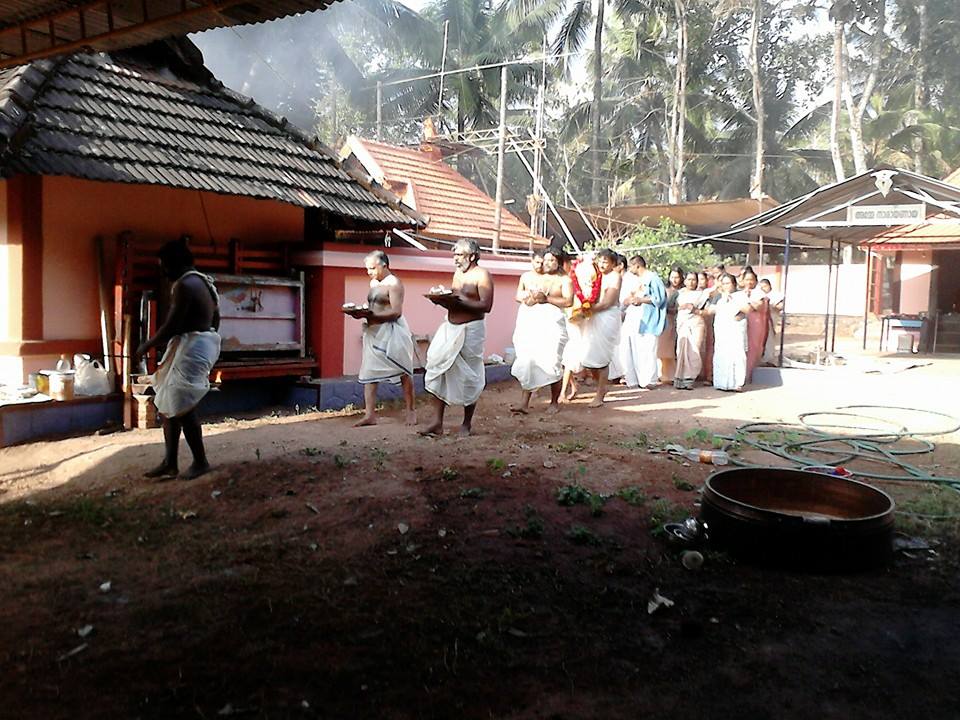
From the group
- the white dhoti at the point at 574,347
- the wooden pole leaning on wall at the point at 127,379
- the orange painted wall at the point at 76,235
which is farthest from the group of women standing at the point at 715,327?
the wooden pole leaning on wall at the point at 127,379

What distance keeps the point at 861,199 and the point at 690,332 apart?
342cm

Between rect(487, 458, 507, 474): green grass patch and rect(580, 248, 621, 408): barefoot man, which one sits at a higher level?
rect(580, 248, 621, 408): barefoot man

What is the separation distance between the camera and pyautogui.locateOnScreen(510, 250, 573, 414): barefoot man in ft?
28.1

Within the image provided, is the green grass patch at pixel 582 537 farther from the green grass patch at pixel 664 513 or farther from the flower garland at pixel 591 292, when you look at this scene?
the flower garland at pixel 591 292

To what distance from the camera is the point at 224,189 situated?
781 centimetres

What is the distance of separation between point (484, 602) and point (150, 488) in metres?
3.03

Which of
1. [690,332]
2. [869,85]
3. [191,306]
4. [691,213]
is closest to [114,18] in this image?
[191,306]

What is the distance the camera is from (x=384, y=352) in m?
7.98

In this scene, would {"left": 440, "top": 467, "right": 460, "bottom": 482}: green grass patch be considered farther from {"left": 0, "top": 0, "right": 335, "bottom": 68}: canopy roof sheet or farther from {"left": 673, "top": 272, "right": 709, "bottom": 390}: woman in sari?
{"left": 673, "top": 272, "right": 709, "bottom": 390}: woman in sari

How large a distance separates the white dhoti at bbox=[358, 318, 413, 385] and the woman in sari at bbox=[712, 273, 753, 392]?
4.93 metres

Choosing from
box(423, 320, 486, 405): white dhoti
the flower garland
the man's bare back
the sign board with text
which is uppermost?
the sign board with text

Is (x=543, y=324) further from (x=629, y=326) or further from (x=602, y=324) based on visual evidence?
(x=629, y=326)

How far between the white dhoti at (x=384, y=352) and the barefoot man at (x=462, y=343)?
67 cm

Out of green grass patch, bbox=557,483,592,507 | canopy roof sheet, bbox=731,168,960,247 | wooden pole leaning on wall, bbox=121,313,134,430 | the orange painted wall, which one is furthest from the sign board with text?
wooden pole leaning on wall, bbox=121,313,134,430
